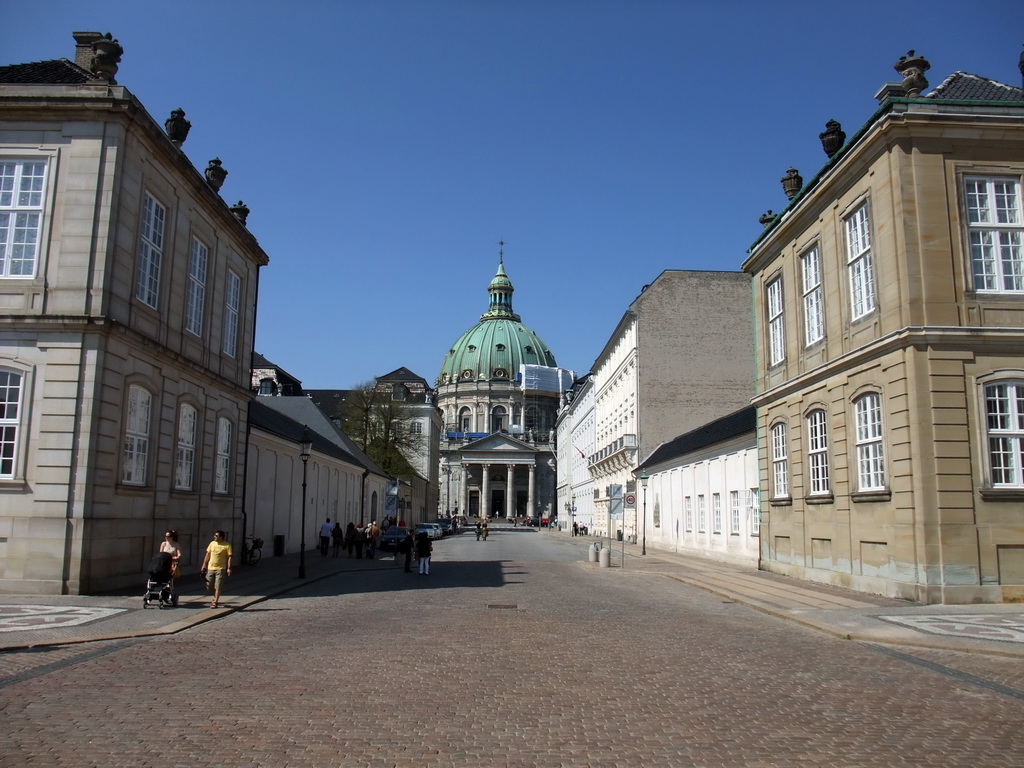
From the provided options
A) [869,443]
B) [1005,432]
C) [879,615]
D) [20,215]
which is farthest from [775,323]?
[20,215]

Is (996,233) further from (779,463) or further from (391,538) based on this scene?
(391,538)

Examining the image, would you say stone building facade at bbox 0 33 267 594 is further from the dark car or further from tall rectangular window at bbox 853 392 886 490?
the dark car

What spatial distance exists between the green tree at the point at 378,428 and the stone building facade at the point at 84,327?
4687cm

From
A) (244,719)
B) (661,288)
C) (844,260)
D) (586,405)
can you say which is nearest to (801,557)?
(844,260)

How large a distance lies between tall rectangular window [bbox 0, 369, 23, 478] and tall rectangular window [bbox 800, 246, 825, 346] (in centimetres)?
1763

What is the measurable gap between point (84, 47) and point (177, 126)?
266 cm

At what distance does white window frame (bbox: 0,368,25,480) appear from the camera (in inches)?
659

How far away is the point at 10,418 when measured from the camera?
55.3 feet

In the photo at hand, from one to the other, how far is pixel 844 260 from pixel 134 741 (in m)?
17.5

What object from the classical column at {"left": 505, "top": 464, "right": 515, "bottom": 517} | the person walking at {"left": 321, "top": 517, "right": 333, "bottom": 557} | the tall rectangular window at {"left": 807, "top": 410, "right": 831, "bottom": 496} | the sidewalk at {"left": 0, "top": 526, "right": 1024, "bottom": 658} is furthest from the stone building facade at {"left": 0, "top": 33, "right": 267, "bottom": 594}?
the classical column at {"left": 505, "top": 464, "right": 515, "bottom": 517}

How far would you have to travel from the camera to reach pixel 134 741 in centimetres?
678

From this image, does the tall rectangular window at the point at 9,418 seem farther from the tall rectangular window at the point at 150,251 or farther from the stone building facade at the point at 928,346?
the stone building facade at the point at 928,346

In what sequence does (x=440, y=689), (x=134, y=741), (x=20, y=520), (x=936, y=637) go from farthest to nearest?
(x=20, y=520), (x=936, y=637), (x=440, y=689), (x=134, y=741)

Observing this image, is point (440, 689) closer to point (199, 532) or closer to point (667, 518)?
point (199, 532)
